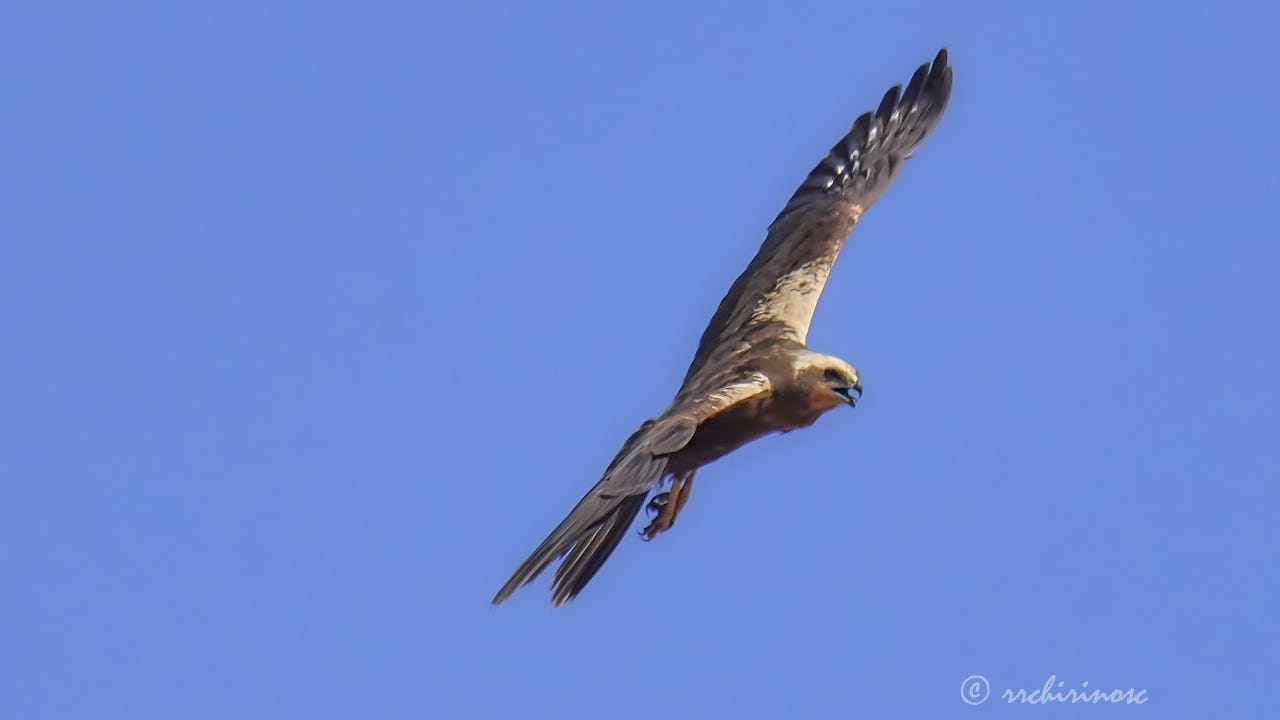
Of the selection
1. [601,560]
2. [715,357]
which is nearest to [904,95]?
[715,357]

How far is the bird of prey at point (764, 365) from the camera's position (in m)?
10.7

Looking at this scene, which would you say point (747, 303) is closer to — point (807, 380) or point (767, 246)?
point (767, 246)

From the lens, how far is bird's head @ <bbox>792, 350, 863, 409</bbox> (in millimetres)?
12812

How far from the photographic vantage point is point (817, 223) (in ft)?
50.7

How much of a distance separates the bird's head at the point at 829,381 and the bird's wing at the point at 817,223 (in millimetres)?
962

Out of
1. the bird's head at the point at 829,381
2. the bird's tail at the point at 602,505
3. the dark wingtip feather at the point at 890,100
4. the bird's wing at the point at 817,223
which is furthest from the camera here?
the dark wingtip feather at the point at 890,100

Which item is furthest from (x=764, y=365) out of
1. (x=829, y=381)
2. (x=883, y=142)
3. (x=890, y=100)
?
(x=890, y=100)

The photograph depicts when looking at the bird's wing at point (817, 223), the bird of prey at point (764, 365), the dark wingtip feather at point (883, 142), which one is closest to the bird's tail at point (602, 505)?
the bird of prey at point (764, 365)

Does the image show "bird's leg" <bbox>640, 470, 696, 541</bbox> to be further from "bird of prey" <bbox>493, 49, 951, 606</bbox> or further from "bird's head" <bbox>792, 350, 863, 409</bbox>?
"bird's head" <bbox>792, 350, 863, 409</bbox>

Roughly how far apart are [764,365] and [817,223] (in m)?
2.73

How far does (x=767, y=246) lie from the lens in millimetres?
15438

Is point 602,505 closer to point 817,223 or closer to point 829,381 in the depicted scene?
point 829,381

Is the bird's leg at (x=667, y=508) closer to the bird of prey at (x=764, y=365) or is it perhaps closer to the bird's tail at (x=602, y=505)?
the bird of prey at (x=764, y=365)

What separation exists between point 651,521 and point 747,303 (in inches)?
85.5
